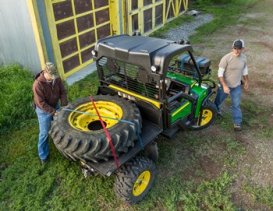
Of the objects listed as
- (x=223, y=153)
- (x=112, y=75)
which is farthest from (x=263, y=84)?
(x=112, y=75)

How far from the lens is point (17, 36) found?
720cm

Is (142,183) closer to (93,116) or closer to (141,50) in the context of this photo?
(93,116)

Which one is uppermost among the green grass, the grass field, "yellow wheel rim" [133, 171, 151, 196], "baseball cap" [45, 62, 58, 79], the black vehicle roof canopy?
the black vehicle roof canopy

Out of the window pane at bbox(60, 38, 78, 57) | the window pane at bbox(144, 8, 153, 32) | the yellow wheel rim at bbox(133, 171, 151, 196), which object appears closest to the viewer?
the yellow wheel rim at bbox(133, 171, 151, 196)

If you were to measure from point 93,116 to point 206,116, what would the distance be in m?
2.54

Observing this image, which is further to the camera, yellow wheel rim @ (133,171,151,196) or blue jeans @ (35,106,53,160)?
blue jeans @ (35,106,53,160)

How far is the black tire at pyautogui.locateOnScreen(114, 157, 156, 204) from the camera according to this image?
159 inches

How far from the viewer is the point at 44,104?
14.9ft

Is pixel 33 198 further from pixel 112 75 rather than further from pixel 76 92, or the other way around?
pixel 76 92

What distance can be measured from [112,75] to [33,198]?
2.28 metres

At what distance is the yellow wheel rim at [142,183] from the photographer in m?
4.27

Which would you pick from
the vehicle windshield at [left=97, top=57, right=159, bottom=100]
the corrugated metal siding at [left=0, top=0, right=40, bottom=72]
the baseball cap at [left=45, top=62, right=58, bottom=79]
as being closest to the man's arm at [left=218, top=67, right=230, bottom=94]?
the vehicle windshield at [left=97, top=57, right=159, bottom=100]

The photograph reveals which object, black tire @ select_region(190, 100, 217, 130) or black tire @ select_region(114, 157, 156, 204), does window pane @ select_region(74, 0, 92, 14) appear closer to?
black tire @ select_region(190, 100, 217, 130)

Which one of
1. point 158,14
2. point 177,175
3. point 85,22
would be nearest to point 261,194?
point 177,175
